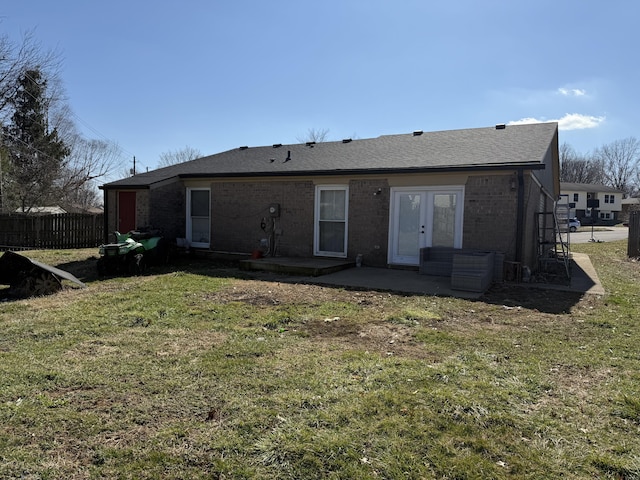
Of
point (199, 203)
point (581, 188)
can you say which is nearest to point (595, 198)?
point (581, 188)

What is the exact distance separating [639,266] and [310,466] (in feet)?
49.7

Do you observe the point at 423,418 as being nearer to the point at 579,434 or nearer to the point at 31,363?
the point at 579,434

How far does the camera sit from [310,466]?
2.49 m

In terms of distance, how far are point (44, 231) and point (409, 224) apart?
1386 cm

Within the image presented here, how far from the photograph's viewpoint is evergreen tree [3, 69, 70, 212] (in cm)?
2552

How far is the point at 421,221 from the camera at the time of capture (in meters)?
10.4

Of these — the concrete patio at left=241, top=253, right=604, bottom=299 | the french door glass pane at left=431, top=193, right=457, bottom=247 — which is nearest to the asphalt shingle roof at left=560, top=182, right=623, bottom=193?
the concrete patio at left=241, top=253, right=604, bottom=299

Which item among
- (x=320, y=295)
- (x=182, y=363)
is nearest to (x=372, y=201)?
(x=320, y=295)

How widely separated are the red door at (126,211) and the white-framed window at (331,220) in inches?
260

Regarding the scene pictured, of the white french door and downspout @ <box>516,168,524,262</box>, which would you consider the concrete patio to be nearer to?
the white french door

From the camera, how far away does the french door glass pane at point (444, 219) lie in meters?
10.1

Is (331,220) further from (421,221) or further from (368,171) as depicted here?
(421,221)

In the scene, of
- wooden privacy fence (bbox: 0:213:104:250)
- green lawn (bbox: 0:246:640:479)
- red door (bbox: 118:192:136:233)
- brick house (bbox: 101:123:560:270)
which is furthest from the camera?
wooden privacy fence (bbox: 0:213:104:250)

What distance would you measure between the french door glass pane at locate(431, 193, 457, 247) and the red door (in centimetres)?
980
